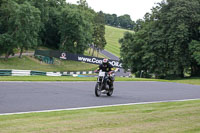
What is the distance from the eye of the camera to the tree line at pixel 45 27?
66812 millimetres

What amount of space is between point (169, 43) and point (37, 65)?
2843cm

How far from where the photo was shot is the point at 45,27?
87688mm

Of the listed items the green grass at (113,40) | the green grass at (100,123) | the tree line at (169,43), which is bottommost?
the green grass at (100,123)

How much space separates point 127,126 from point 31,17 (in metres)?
61.6

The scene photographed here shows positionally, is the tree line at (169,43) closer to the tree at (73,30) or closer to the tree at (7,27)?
the tree at (7,27)

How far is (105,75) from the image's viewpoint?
16.9 metres

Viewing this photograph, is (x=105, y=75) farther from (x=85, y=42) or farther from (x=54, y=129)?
(x=85, y=42)

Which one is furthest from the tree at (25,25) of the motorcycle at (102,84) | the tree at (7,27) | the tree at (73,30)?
the motorcycle at (102,84)

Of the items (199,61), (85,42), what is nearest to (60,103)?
(199,61)

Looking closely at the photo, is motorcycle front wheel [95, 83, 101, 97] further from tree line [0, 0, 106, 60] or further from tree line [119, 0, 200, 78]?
tree line [0, 0, 106, 60]

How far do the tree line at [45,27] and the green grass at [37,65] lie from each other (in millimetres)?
2000

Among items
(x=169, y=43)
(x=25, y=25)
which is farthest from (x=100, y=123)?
(x=25, y=25)

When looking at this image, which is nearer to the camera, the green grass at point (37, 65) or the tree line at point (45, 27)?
the green grass at point (37, 65)

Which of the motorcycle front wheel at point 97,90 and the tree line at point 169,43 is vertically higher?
the tree line at point 169,43
